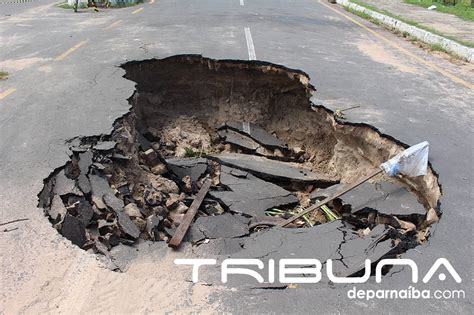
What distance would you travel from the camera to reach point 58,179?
4.61 m

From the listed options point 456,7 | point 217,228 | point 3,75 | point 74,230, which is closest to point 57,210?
point 74,230

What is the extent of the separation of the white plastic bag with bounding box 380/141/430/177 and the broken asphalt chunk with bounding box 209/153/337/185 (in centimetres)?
202

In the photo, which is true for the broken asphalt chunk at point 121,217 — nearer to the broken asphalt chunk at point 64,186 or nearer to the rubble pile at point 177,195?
the rubble pile at point 177,195

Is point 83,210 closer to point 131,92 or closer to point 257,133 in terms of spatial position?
point 131,92

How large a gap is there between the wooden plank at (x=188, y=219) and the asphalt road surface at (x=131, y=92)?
132 millimetres

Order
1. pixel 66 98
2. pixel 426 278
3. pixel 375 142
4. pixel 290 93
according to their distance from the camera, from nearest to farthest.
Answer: pixel 426 278, pixel 375 142, pixel 66 98, pixel 290 93

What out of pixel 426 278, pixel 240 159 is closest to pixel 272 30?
pixel 240 159

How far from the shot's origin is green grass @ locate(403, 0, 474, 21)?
16500mm

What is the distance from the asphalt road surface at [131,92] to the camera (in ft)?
10.2

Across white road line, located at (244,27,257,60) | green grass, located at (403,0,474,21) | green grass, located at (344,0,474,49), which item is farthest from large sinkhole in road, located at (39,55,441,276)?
green grass, located at (403,0,474,21)

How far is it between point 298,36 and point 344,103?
220 inches

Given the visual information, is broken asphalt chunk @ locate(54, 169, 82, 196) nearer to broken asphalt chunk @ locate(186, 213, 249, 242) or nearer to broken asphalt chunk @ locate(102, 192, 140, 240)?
broken asphalt chunk @ locate(102, 192, 140, 240)

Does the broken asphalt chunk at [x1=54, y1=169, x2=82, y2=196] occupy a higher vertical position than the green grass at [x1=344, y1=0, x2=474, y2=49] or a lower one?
lower

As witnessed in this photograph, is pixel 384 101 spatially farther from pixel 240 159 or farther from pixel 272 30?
pixel 272 30
